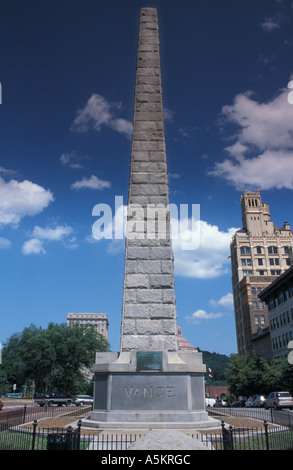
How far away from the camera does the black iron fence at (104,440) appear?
→ 7.14 m

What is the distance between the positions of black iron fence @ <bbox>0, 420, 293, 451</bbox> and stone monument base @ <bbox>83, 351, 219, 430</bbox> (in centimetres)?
94

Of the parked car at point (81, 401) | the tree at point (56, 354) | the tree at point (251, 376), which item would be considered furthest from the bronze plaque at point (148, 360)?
the tree at point (56, 354)

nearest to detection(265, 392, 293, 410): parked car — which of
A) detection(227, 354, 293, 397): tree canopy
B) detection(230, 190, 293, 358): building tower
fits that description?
detection(227, 354, 293, 397): tree canopy

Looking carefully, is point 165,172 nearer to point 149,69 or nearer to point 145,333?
point 149,69

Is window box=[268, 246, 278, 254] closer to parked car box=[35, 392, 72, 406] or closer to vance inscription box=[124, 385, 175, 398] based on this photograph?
parked car box=[35, 392, 72, 406]

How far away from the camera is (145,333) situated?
11.4 m

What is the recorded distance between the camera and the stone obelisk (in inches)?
402

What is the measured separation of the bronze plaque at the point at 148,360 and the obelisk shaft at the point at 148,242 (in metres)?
0.39

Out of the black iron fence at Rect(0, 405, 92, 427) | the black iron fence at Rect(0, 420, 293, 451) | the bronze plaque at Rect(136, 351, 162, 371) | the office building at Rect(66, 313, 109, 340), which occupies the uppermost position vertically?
the office building at Rect(66, 313, 109, 340)

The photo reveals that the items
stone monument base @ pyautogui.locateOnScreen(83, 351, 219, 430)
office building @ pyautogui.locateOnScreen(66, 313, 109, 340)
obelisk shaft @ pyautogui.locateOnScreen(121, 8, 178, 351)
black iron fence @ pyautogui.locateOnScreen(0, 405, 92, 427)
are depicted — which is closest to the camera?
stone monument base @ pyautogui.locateOnScreen(83, 351, 219, 430)

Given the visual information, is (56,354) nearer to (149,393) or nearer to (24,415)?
(24,415)

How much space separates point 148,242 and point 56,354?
1847 inches

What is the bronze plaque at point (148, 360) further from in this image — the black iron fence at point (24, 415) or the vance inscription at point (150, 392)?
the black iron fence at point (24, 415)

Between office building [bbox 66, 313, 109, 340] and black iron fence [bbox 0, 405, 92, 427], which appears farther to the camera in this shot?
office building [bbox 66, 313, 109, 340]
